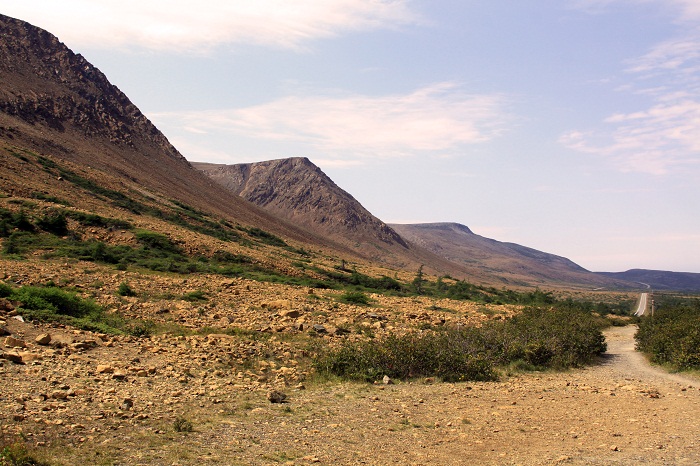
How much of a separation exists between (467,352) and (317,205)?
11346cm

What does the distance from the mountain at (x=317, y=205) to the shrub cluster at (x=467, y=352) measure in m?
88.7

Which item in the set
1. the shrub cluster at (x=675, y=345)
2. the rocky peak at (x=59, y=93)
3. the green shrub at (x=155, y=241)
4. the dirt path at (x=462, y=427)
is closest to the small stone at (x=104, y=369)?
the dirt path at (x=462, y=427)

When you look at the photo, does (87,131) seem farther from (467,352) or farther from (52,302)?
(467,352)

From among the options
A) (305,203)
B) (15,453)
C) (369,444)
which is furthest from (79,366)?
(305,203)

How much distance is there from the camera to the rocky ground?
22.1ft

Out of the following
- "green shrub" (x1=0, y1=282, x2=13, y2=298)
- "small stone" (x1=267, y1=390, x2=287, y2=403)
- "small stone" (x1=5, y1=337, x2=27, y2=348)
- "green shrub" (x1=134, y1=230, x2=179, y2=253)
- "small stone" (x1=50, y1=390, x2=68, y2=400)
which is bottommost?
"small stone" (x1=267, y1=390, x2=287, y2=403)

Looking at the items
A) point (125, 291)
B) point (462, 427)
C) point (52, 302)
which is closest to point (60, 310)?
point (52, 302)

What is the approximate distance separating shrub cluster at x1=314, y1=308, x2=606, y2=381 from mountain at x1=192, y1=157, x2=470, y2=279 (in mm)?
88691

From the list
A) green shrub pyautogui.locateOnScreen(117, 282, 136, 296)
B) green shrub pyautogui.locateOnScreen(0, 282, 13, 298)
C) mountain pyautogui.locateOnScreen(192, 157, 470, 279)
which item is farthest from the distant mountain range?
green shrub pyautogui.locateOnScreen(0, 282, 13, 298)

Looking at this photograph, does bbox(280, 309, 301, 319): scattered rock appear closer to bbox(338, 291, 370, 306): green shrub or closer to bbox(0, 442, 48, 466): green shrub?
bbox(338, 291, 370, 306): green shrub

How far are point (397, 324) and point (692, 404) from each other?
8.91 meters

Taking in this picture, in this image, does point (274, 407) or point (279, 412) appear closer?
point (279, 412)

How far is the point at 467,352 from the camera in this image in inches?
531

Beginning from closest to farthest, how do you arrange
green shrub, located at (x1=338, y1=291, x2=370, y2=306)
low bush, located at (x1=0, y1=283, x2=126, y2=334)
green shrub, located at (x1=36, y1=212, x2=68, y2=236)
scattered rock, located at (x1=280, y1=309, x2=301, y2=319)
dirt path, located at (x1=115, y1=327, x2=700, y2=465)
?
dirt path, located at (x1=115, y1=327, x2=700, y2=465) < low bush, located at (x1=0, y1=283, x2=126, y2=334) < scattered rock, located at (x1=280, y1=309, x2=301, y2=319) < green shrub, located at (x1=338, y1=291, x2=370, y2=306) < green shrub, located at (x1=36, y1=212, x2=68, y2=236)
